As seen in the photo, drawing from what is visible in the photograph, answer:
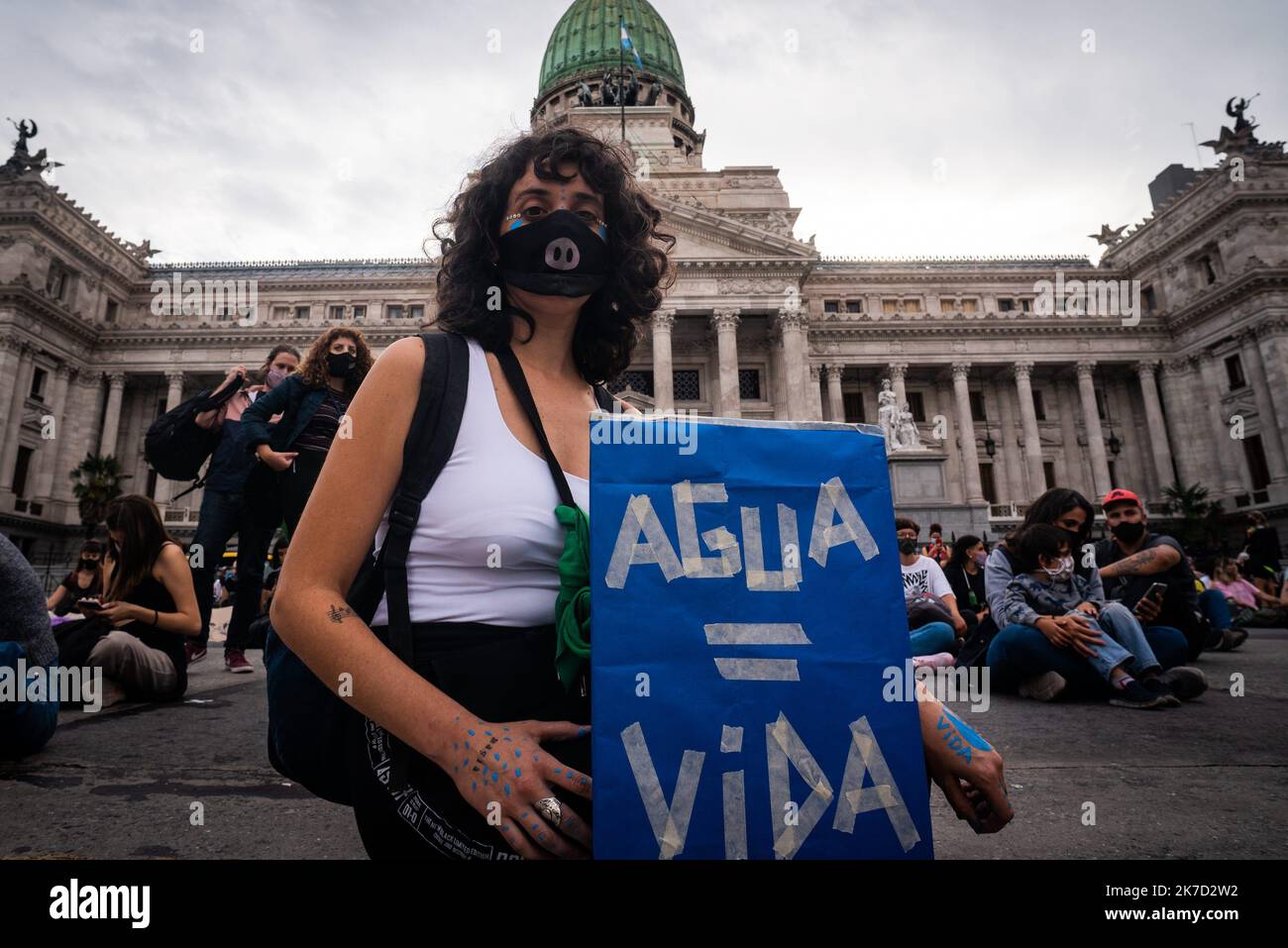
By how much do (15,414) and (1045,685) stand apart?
39453 millimetres

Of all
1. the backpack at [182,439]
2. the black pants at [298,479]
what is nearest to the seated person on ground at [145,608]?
the backpack at [182,439]

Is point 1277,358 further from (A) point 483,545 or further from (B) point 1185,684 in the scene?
(A) point 483,545

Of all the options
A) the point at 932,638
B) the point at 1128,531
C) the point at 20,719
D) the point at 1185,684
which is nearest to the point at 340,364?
the point at 20,719

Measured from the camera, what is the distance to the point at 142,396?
3634cm

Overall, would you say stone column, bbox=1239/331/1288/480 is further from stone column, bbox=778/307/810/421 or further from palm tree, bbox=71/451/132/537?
palm tree, bbox=71/451/132/537

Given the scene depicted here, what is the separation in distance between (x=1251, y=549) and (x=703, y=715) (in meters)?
15.6

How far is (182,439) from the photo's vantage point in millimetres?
4746

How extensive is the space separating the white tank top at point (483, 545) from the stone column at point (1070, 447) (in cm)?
4044

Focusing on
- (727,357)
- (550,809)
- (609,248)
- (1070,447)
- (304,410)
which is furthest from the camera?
(1070,447)

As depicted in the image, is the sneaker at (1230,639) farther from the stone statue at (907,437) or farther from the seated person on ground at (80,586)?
the stone statue at (907,437)

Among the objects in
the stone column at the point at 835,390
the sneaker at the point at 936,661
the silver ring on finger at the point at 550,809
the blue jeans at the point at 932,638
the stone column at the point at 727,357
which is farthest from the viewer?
the stone column at the point at 835,390

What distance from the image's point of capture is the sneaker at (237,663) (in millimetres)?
6113

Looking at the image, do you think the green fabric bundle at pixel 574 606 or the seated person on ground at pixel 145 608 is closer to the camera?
the green fabric bundle at pixel 574 606

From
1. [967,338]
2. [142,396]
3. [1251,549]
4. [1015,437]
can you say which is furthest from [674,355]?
[142,396]
